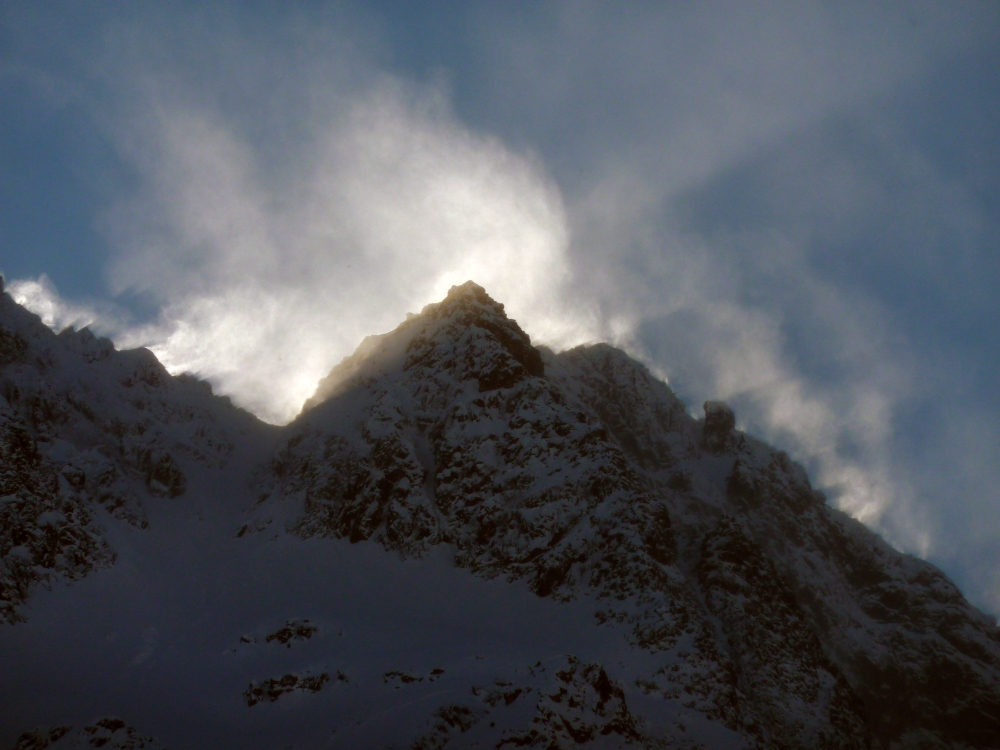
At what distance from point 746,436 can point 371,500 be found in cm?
5805

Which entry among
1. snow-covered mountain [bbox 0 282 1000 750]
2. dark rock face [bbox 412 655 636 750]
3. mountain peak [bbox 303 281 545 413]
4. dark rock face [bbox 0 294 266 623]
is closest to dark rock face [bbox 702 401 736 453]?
snow-covered mountain [bbox 0 282 1000 750]

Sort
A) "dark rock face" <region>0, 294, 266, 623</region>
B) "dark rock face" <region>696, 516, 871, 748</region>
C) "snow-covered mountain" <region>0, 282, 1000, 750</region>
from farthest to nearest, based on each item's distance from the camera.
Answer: "dark rock face" <region>0, 294, 266, 623</region> → "dark rock face" <region>696, 516, 871, 748</region> → "snow-covered mountain" <region>0, 282, 1000, 750</region>

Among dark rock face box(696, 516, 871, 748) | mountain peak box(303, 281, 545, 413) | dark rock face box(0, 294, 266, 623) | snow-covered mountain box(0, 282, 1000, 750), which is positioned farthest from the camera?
mountain peak box(303, 281, 545, 413)

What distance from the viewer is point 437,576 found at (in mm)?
62344

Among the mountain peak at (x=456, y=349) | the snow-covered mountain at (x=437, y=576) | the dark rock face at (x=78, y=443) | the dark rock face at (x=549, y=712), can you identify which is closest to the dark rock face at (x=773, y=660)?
the snow-covered mountain at (x=437, y=576)

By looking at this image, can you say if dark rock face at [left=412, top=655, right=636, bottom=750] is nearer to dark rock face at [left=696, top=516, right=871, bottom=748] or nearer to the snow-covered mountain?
the snow-covered mountain

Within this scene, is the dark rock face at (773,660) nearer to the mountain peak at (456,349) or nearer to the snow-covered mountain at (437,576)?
the snow-covered mountain at (437,576)

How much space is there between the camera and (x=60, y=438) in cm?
6881

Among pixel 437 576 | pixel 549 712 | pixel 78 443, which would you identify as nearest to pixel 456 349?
pixel 437 576

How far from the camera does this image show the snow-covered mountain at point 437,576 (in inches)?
1779

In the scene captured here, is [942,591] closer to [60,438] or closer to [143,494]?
[143,494]

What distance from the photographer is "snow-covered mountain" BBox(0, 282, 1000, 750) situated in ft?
148

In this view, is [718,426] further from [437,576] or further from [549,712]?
[549,712]

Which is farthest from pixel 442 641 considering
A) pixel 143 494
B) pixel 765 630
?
pixel 143 494
